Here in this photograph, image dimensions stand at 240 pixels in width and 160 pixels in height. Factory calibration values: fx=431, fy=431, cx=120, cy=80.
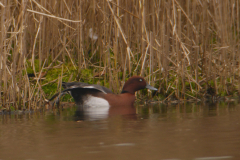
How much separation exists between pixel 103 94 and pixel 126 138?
3749 millimetres

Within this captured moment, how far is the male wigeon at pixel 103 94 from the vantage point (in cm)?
704

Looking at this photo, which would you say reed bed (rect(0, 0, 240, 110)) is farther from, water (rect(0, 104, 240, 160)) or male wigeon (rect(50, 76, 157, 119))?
water (rect(0, 104, 240, 160))

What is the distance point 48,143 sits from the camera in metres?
3.27

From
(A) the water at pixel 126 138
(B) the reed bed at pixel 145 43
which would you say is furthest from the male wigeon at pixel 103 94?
(A) the water at pixel 126 138

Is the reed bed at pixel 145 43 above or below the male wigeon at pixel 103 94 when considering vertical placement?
above

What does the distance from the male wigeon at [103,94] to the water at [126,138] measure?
2.03m

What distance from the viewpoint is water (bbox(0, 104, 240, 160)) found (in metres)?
2.77

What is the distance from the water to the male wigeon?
2.03 meters

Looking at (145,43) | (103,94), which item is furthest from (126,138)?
(145,43)

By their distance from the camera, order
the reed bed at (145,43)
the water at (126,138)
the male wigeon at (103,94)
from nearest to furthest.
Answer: the water at (126,138), the reed bed at (145,43), the male wigeon at (103,94)

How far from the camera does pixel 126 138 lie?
3385 millimetres

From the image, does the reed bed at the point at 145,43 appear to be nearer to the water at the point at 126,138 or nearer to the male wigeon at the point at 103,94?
the male wigeon at the point at 103,94

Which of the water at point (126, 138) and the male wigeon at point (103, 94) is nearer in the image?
the water at point (126, 138)

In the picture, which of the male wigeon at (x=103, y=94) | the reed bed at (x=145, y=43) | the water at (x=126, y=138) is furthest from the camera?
the male wigeon at (x=103, y=94)
